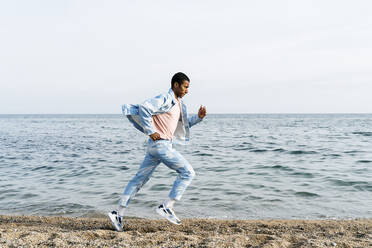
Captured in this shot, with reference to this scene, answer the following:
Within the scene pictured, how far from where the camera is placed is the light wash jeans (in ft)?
14.8

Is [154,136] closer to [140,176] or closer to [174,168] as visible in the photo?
[174,168]

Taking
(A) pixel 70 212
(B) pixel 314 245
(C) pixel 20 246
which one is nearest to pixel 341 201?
(B) pixel 314 245

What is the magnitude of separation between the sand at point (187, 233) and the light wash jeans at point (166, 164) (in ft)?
1.92

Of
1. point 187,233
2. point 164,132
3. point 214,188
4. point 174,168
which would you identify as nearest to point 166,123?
point 164,132

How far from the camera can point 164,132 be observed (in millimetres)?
4613

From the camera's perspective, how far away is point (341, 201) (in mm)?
6914

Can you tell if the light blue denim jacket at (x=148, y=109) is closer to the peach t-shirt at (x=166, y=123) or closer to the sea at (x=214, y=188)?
the peach t-shirt at (x=166, y=123)

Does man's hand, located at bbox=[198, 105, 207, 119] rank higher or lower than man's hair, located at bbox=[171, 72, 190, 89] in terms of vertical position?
lower

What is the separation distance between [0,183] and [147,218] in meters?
5.46

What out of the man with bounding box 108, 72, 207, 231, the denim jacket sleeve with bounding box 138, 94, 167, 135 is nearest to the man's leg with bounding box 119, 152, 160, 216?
the man with bounding box 108, 72, 207, 231

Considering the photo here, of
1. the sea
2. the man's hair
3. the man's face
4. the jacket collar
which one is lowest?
the sea

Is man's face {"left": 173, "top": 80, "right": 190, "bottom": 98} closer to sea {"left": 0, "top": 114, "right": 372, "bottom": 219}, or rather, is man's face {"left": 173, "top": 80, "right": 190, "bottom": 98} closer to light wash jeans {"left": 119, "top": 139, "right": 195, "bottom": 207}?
light wash jeans {"left": 119, "top": 139, "right": 195, "bottom": 207}

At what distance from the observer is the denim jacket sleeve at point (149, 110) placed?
4.31m

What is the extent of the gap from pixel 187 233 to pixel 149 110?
186 centimetres
